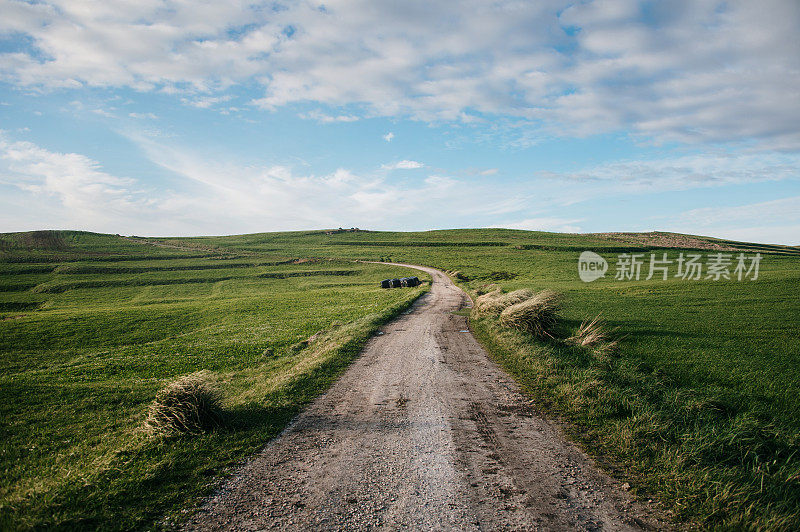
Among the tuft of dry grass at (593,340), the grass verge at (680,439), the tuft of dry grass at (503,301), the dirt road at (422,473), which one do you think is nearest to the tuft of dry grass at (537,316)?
the tuft of dry grass at (593,340)

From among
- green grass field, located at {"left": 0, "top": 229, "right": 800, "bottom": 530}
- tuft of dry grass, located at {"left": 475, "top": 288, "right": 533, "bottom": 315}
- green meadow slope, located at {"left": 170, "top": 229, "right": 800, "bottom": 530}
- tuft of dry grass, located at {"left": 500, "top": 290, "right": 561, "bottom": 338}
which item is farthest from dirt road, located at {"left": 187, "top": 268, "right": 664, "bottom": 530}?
tuft of dry grass, located at {"left": 475, "top": 288, "right": 533, "bottom": 315}

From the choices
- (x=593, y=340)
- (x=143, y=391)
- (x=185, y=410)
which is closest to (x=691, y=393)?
(x=593, y=340)

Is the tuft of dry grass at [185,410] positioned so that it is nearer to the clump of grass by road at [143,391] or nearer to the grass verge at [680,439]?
the clump of grass by road at [143,391]

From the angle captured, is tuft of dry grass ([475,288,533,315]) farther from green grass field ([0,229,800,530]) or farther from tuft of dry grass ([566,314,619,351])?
tuft of dry grass ([566,314,619,351])

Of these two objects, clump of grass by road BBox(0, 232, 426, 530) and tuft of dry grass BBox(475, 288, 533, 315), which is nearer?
clump of grass by road BBox(0, 232, 426, 530)

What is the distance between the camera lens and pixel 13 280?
2231 inches

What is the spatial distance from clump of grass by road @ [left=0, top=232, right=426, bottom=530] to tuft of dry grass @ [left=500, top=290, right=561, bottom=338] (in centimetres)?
773

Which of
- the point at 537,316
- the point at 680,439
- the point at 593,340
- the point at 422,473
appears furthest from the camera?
the point at 537,316

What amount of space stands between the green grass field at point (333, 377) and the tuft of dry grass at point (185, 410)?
0.38 m

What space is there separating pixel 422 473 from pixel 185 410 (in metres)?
5.25

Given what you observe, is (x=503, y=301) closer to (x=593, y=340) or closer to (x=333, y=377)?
(x=593, y=340)

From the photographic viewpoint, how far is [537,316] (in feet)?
60.4

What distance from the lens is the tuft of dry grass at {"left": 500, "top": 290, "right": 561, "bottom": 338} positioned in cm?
1811

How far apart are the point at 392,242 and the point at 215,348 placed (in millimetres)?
88086
